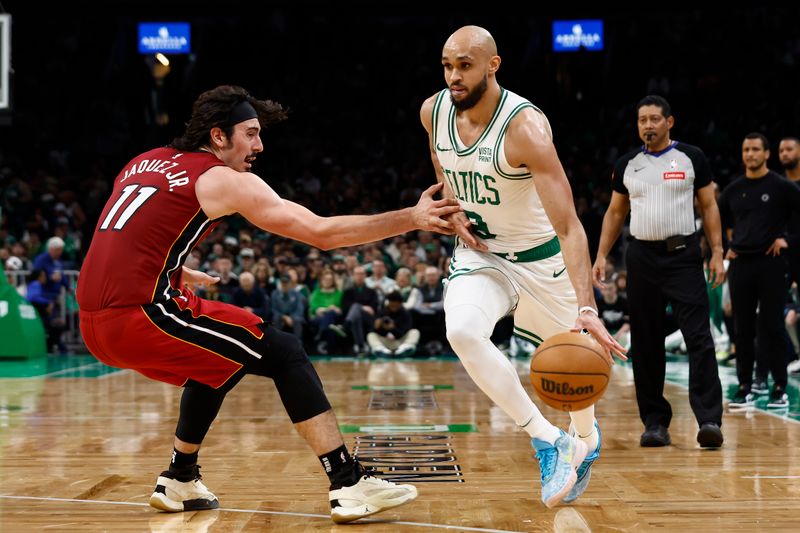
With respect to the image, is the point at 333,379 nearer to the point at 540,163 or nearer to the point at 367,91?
the point at 540,163

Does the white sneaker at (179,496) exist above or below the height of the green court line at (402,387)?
above

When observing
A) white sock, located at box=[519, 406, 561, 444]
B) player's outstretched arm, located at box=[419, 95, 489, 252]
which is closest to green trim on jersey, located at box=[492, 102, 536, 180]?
player's outstretched arm, located at box=[419, 95, 489, 252]

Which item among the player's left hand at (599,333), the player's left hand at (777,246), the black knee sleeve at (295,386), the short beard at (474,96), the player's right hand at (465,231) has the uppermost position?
the short beard at (474,96)

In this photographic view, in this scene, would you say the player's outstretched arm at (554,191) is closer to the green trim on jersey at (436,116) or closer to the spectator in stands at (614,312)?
the green trim on jersey at (436,116)

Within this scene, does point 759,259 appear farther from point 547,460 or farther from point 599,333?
point 599,333

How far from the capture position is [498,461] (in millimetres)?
5309

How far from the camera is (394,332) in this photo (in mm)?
13672

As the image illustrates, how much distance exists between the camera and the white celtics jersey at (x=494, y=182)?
4289mm

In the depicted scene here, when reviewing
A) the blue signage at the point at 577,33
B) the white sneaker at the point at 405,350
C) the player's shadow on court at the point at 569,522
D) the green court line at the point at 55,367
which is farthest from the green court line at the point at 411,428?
the blue signage at the point at 577,33

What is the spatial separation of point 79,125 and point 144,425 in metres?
16.2

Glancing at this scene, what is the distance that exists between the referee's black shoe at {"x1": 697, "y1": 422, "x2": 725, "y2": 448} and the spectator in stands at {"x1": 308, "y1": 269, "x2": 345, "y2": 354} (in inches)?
343

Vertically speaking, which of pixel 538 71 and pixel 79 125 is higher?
pixel 538 71

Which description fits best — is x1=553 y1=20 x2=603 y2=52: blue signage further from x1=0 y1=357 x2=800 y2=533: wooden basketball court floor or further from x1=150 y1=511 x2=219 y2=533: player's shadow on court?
x1=150 y1=511 x2=219 y2=533: player's shadow on court

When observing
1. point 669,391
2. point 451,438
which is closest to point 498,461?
point 451,438
